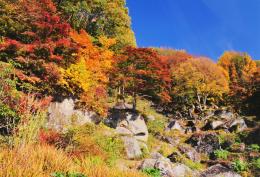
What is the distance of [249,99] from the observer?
128 ft

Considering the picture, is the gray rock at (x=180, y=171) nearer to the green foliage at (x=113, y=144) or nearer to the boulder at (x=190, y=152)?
the green foliage at (x=113, y=144)

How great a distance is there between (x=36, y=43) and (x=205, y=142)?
14115mm

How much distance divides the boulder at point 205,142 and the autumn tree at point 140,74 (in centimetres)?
401

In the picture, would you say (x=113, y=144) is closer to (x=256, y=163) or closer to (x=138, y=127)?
(x=138, y=127)

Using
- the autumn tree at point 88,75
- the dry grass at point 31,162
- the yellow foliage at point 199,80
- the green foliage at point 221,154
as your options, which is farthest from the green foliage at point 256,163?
the dry grass at point 31,162

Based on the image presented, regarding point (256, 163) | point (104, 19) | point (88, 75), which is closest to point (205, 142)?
point (256, 163)

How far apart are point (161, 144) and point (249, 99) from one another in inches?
678

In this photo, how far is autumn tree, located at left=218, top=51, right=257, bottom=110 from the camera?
1547 inches

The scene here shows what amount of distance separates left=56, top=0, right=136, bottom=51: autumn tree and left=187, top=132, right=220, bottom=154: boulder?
1041cm

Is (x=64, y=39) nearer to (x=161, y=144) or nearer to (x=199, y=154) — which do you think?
(x=161, y=144)

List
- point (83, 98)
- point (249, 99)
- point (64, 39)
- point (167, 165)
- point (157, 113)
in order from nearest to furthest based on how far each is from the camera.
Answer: point (167, 165) < point (64, 39) < point (83, 98) < point (157, 113) < point (249, 99)

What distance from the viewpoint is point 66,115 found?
22.8 m

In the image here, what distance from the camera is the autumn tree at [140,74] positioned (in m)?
→ 25.7

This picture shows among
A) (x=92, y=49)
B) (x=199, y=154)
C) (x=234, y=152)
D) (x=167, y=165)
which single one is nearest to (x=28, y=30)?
(x=92, y=49)
